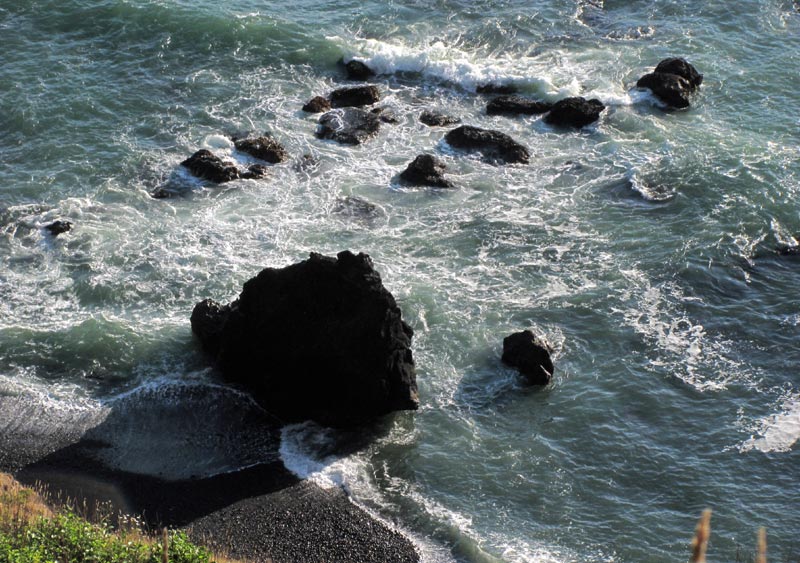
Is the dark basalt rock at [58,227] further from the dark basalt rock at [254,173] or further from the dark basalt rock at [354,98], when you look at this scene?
the dark basalt rock at [354,98]

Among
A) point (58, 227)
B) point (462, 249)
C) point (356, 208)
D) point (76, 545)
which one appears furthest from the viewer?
point (356, 208)

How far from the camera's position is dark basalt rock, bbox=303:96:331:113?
4362 cm

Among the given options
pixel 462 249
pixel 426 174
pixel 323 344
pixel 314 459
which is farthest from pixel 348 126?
pixel 314 459

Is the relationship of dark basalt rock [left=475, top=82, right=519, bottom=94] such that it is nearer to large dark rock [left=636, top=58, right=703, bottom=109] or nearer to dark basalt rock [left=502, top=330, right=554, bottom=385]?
large dark rock [left=636, top=58, right=703, bottom=109]

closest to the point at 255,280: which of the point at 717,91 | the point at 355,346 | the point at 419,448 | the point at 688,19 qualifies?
the point at 355,346

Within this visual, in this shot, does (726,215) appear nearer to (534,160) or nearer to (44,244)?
(534,160)

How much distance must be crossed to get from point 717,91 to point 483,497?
27333 mm

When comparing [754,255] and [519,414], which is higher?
[754,255]

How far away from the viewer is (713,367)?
29078 mm

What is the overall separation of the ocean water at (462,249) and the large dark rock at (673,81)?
2.60 ft

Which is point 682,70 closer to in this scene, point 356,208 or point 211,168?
point 356,208

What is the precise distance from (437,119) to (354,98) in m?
4.05

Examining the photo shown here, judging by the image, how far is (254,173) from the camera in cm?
3875

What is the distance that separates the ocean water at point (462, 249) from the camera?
25203 mm
